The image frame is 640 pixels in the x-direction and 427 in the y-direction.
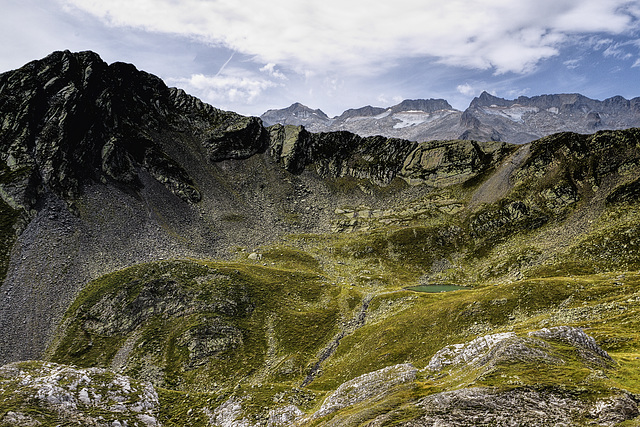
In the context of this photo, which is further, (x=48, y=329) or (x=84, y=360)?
(x=48, y=329)

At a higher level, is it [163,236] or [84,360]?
[163,236]

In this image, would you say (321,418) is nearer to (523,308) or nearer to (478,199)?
(523,308)

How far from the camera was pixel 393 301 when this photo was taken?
7825cm

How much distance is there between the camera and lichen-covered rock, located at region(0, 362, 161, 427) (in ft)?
97.7

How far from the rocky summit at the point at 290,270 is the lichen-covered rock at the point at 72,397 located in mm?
220

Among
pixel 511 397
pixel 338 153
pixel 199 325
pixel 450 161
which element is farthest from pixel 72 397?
pixel 450 161

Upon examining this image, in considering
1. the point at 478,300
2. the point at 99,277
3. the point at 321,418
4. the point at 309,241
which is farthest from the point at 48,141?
the point at 478,300

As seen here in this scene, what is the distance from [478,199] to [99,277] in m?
143

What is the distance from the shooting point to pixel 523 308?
53.2 meters

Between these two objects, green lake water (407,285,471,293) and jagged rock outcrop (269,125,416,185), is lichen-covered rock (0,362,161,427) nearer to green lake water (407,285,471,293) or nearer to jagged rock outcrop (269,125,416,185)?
green lake water (407,285,471,293)

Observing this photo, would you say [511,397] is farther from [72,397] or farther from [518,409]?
[72,397]

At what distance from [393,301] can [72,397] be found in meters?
62.9

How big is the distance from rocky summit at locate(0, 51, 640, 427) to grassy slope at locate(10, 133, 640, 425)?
0.45 m

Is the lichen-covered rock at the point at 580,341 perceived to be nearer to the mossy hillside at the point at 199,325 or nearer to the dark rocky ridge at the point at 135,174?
the mossy hillside at the point at 199,325
